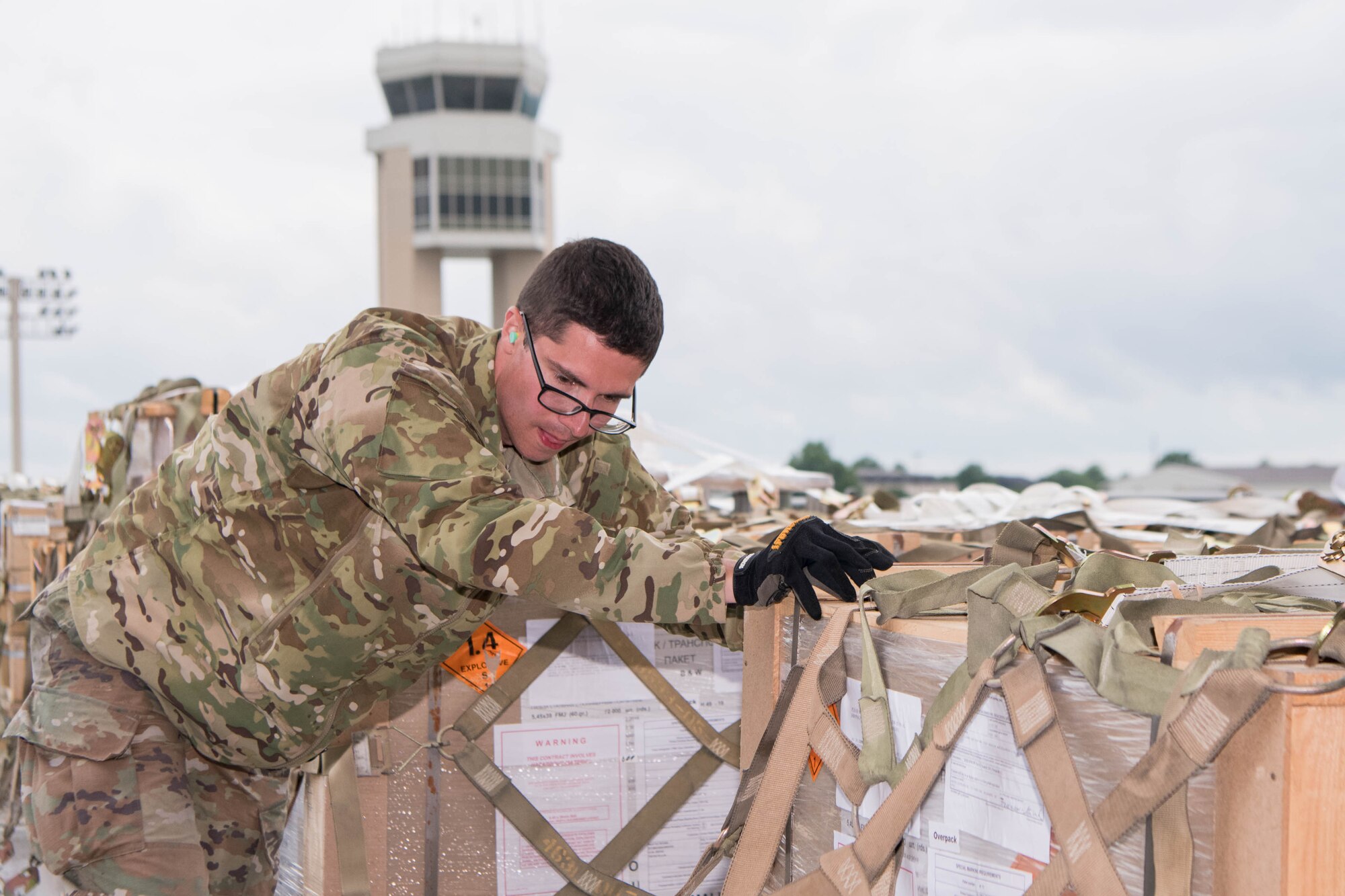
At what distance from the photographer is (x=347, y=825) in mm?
2617

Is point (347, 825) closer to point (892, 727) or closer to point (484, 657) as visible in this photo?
point (484, 657)

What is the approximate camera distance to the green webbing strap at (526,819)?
2.63 m

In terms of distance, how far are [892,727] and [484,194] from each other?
46.1m

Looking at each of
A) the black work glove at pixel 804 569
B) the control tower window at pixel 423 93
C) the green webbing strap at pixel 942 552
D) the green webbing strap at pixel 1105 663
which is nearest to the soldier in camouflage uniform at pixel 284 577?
the black work glove at pixel 804 569

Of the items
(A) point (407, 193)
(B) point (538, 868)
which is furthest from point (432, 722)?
(A) point (407, 193)

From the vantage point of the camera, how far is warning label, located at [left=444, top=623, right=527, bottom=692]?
267cm

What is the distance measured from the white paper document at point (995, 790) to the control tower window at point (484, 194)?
149 feet

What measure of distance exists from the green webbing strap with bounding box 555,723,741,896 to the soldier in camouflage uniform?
41 cm

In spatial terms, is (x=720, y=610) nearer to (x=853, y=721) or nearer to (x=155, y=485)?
(x=853, y=721)

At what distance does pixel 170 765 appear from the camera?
2.56m

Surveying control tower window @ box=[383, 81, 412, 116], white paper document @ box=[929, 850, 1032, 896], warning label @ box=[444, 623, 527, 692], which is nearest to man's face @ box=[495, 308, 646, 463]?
warning label @ box=[444, 623, 527, 692]

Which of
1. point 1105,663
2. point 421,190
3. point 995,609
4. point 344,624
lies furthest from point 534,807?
point 421,190

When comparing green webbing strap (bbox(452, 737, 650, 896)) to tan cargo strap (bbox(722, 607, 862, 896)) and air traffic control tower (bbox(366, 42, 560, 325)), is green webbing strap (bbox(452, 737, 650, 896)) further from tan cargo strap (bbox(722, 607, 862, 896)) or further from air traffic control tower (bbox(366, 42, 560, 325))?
air traffic control tower (bbox(366, 42, 560, 325))

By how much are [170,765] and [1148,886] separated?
2124mm
